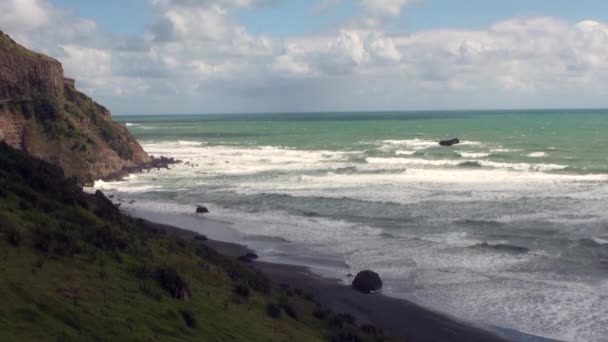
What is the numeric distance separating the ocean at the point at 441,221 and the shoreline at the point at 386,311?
94 centimetres

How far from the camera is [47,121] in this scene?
189 ft

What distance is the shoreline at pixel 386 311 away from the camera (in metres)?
20.2

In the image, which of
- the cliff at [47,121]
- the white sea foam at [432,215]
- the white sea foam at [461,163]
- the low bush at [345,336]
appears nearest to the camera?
the low bush at [345,336]

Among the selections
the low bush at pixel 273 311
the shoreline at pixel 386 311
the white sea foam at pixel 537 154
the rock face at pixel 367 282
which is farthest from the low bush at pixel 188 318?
the white sea foam at pixel 537 154

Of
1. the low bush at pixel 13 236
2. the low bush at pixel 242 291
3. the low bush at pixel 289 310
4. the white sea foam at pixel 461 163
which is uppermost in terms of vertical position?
the low bush at pixel 13 236

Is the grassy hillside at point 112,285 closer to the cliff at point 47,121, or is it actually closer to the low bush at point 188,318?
the low bush at point 188,318

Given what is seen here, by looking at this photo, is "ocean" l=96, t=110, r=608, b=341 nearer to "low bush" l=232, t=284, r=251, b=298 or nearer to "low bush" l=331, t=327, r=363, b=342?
"low bush" l=331, t=327, r=363, b=342

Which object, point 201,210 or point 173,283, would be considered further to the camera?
point 201,210

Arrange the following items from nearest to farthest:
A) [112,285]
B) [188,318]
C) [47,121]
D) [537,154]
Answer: [188,318] → [112,285] → [47,121] → [537,154]

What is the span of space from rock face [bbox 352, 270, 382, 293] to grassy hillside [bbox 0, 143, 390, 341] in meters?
3.05

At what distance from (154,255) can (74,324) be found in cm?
770

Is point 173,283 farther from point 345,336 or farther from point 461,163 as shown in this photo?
point 461,163

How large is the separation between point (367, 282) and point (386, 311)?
223 centimetres

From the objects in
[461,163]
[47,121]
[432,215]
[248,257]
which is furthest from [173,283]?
[461,163]
